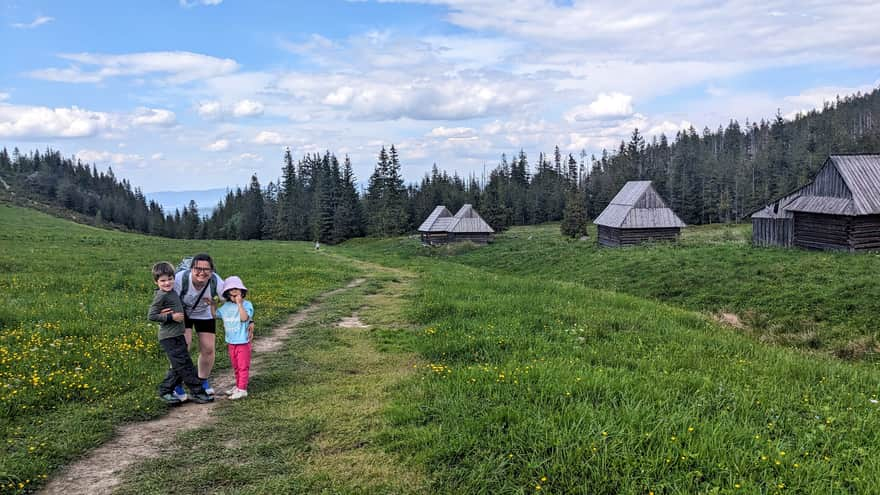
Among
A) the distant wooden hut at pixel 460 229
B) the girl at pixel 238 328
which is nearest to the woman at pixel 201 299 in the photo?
the girl at pixel 238 328

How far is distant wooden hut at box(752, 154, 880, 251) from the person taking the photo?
27.3m

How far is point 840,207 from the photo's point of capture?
27.9 metres

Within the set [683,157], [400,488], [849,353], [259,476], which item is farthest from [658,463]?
[683,157]

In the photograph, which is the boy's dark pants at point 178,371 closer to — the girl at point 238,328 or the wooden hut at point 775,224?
the girl at point 238,328

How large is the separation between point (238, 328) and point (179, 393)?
1203 millimetres

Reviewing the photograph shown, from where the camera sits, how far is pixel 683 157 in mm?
130000

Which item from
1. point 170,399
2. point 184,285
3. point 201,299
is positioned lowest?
point 170,399

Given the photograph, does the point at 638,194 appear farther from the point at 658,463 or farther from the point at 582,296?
the point at 658,463

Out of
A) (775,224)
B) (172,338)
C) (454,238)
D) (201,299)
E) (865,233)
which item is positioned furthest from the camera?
(454,238)

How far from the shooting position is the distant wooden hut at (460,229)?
59719 millimetres

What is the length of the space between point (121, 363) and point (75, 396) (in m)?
1.32

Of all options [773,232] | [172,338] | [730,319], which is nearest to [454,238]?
[773,232]

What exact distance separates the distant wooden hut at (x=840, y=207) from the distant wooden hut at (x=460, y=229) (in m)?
32.0

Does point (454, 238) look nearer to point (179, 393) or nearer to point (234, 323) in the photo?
point (234, 323)
